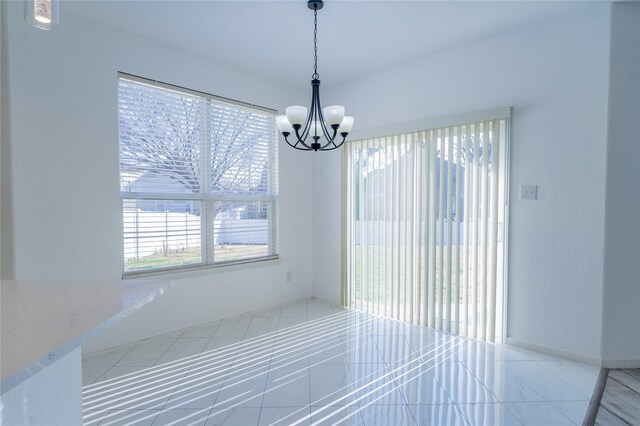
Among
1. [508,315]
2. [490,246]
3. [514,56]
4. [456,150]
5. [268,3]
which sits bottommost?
[508,315]

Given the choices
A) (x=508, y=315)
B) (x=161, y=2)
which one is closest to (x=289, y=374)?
(x=508, y=315)

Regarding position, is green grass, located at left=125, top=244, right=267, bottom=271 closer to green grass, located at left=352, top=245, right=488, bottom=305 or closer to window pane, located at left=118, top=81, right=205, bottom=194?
window pane, located at left=118, top=81, right=205, bottom=194

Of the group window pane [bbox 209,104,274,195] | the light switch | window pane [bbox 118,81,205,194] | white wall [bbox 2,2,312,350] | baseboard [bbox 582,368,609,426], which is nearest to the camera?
baseboard [bbox 582,368,609,426]

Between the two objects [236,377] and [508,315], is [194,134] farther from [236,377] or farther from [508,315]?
[508,315]

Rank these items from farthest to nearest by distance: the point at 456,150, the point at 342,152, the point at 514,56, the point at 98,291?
the point at 342,152 < the point at 456,150 < the point at 514,56 < the point at 98,291

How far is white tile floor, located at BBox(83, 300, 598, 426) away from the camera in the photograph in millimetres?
1938

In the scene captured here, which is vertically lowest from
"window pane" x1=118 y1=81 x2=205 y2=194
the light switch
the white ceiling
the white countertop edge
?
the white countertop edge

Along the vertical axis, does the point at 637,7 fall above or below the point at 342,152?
above

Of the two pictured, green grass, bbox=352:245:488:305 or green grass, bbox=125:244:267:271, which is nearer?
green grass, bbox=125:244:267:271

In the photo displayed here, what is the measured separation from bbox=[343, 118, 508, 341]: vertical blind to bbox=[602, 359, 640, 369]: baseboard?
0.72m

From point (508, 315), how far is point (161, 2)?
3716mm

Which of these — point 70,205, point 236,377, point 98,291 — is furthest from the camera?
point 70,205

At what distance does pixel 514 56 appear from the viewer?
2814 mm

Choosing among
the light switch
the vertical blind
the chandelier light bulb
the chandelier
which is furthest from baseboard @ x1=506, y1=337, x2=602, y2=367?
the chandelier light bulb
